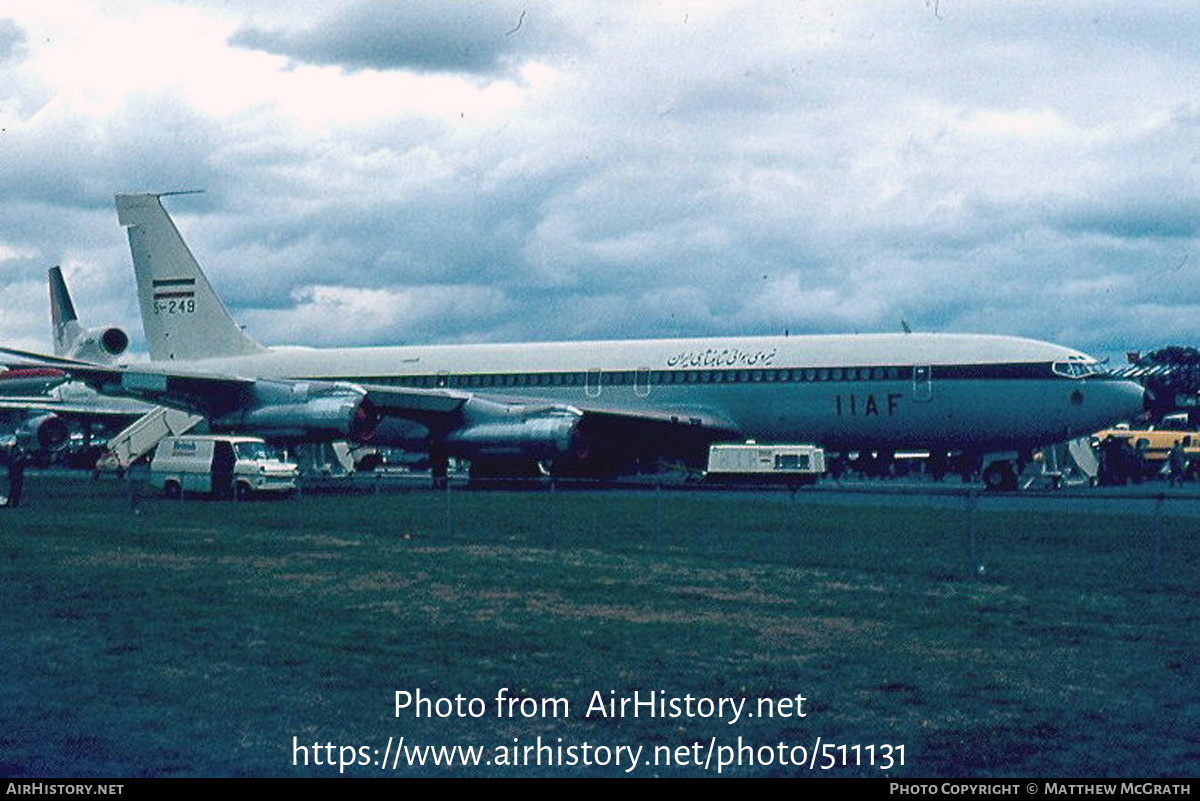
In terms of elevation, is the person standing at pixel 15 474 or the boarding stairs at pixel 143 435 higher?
the boarding stairs at pixel 143 435

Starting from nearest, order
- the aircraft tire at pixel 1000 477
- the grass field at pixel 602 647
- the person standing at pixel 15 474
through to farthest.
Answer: the grass field at pixel 602 647
the person standing at pixel 15 474
the aircraft tire at pixel 1000 477

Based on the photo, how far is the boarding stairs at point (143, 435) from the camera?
53.6 meters

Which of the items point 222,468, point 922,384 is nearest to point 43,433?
point 222,468

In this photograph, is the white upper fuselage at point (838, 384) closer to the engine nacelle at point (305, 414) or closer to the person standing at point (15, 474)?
the engine nacelle at point (305, 414)

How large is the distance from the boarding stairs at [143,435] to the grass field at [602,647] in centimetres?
2883

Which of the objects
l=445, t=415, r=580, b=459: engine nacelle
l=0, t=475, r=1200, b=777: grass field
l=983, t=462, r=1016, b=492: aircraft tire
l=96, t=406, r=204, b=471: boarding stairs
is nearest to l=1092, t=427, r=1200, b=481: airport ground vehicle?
l=983, t=462, r=1016, b=492: aircraft tire

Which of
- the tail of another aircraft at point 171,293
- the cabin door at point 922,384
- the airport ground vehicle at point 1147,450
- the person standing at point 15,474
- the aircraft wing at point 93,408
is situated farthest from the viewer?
the aircraft wing at point 93,408

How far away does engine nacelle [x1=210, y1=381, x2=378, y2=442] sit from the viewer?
41.2m

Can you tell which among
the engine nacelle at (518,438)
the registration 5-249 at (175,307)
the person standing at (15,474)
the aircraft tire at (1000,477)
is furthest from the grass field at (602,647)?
the registration 5-249 at (175,307)

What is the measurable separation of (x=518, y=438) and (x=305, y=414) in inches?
238

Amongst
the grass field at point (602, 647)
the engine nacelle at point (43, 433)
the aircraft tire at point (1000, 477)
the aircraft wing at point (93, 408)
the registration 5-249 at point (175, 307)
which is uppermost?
the registration 5-249 at point (175, 307)

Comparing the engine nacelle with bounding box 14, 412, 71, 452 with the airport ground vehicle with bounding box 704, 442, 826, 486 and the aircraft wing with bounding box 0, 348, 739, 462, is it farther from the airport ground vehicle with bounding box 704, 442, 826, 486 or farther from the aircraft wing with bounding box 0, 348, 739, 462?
the airport ground vehicle with bounding box 704, 442, 826, 486

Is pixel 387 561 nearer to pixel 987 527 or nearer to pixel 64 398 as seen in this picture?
pixel 987 527
